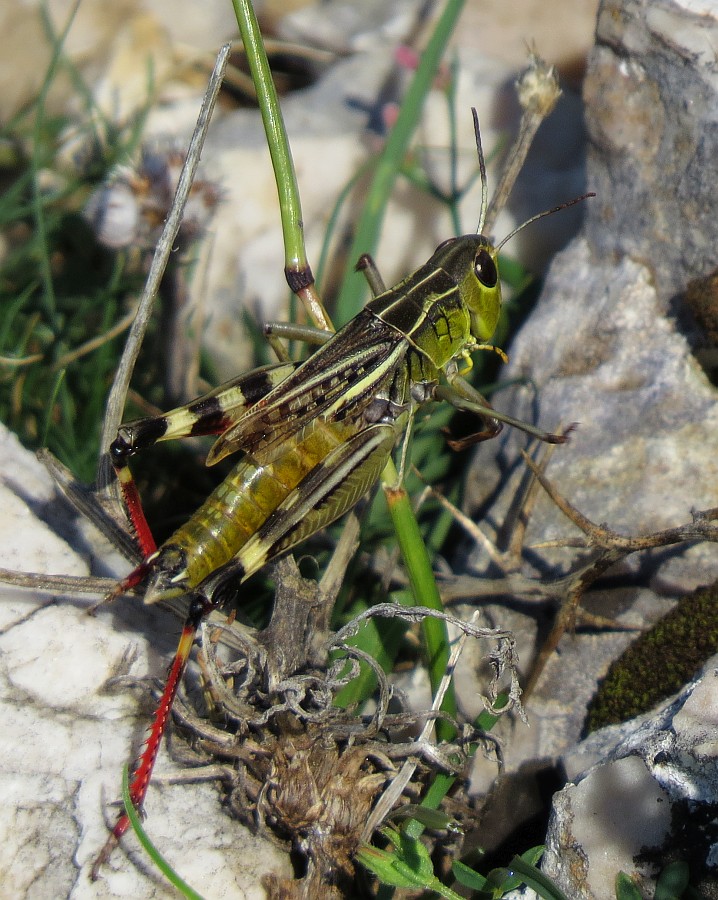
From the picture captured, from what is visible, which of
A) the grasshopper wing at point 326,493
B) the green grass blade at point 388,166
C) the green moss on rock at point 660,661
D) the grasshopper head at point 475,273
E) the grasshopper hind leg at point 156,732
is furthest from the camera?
the green grass blade at point 388,166

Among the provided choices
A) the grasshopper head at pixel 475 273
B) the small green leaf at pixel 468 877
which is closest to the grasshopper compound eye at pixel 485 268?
the grasshopper head at pixel 475 273

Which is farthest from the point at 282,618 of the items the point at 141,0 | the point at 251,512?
the point at 141,0

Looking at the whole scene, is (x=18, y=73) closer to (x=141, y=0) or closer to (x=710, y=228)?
(x=141, y=0)

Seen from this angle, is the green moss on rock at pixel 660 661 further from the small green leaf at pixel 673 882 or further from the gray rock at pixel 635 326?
the small green leaf at pixel 673 882

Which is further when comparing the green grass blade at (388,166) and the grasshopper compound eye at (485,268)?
the green grass blade at (388,166)

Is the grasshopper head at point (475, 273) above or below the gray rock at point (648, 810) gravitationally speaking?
above

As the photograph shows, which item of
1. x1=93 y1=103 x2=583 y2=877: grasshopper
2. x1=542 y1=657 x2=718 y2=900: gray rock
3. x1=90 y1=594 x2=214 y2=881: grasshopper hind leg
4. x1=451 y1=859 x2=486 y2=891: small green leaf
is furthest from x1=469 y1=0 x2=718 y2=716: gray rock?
x1=90 y1=594 x2=214 y2=881: grasshopper hind leg

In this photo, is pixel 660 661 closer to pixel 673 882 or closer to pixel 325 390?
pixel 673 882
